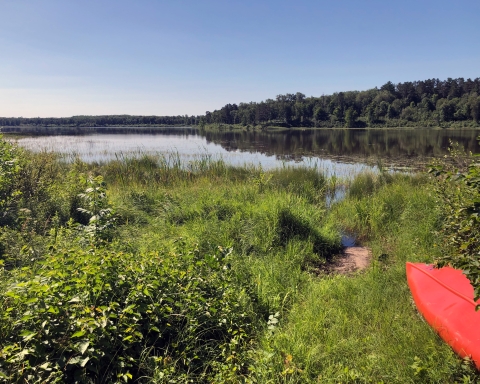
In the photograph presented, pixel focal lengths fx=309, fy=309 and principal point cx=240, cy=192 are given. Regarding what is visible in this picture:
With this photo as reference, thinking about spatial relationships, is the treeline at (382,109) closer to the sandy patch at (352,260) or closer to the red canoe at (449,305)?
the sandy patch at (352,260)

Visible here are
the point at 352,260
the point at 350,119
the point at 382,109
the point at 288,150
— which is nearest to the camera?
the point at 352,260

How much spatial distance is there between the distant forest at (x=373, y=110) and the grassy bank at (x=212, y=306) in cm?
7332

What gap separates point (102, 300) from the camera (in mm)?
2154

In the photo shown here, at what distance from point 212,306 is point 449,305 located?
2042 mm

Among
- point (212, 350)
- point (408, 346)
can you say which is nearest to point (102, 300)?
point (212, 350)

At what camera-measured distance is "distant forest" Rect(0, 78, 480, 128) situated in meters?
67.1

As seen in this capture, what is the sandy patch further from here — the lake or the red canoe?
the lake

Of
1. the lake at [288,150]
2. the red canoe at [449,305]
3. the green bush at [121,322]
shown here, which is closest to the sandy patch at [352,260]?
the red canoe at [449,305]

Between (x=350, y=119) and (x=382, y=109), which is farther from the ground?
(x=382, y=109)

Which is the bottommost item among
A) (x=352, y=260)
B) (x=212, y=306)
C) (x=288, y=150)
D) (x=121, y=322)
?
(x=352, y=260)

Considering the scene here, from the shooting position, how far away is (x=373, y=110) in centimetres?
7888

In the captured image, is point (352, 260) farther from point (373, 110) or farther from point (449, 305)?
point (373, 110)

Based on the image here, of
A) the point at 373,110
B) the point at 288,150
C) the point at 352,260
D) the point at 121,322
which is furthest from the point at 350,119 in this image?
the point at 121,322

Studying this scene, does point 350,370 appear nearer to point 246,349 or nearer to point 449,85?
point 246,349
